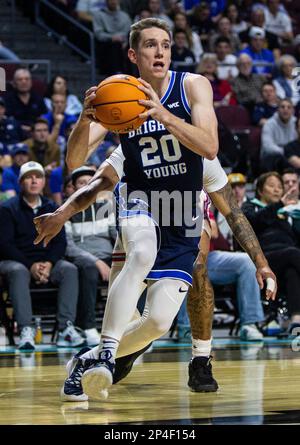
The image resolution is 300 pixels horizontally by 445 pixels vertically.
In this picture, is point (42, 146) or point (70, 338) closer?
point (70, 338)

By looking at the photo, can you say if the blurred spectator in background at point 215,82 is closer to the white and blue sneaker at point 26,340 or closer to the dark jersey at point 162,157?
the white and blue sneaker at point 26,340

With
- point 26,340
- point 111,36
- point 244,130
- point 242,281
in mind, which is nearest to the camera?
point 26,340

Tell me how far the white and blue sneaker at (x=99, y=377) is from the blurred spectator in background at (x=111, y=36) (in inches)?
410

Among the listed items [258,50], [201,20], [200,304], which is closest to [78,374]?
[200,304]

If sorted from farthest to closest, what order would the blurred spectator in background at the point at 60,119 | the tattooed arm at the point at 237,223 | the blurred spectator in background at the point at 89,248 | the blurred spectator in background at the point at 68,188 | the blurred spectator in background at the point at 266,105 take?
the blurred spectator in background at the point at 266,105 → the blurred spectator in background at the point at 60,119 → the blurred spectator in background at the point at 68,188 → the blurred spectator in background at the point at 89,248 → the tattooed arm at the point at 237,223

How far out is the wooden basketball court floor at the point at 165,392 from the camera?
5211 mm

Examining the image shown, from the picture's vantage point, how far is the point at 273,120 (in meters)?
13.8

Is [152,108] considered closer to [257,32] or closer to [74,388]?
[74,388]

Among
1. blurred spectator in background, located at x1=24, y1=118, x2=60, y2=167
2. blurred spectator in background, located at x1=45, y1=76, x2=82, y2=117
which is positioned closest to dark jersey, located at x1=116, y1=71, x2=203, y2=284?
blurred spectator in background, located at x1=24, y1=118, x2=60, y2=167

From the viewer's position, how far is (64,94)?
13672mm

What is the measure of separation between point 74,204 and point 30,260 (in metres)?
4.11

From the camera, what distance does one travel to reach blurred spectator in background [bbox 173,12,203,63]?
16.1 metres

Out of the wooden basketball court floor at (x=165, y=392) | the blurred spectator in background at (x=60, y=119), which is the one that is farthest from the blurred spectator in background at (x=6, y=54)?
the wooden basketball court floor at (x=165, y=392)

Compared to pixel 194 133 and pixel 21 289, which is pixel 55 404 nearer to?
pixel 194 133
